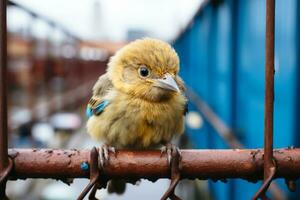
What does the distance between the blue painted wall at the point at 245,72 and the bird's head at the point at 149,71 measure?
0.73 metres

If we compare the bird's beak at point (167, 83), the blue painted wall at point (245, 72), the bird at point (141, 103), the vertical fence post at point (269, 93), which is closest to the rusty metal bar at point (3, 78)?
the vertical fence post at point (269, 93)

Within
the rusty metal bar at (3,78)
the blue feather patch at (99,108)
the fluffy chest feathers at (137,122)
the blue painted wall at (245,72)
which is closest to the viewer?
the rusty metal bar at (3,78)

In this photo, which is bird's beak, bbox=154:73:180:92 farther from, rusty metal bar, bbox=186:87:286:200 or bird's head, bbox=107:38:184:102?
rusty metal bar, bbox=186:87:286:200

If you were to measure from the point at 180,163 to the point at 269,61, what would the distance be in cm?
29

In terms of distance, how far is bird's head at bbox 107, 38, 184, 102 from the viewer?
1816 mm

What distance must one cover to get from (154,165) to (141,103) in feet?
2.17

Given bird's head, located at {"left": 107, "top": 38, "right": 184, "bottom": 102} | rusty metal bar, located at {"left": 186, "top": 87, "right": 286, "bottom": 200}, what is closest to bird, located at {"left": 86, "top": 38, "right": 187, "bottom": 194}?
bird's head, located at {"left": 107, "top": 38, "right": 184, "bottom": 102}

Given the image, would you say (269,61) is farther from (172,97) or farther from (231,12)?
(231,12)

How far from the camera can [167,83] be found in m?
1.78

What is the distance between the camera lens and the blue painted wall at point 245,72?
8.05 ft

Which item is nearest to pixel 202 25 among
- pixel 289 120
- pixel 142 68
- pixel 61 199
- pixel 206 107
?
pixel 206 107

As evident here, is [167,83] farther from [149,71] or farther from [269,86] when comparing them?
[269,86]

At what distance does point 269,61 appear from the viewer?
1.12 metres

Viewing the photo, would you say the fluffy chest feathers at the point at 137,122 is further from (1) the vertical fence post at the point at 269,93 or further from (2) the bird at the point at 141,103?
(1) the vertical fence post at the point at 269,93
